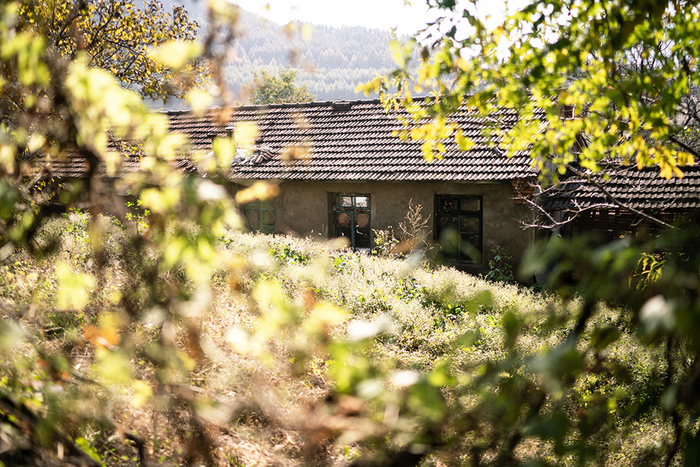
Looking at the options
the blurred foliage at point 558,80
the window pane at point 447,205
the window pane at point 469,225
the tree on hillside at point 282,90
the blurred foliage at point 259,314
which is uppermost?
the tree on hillside at point 282,90

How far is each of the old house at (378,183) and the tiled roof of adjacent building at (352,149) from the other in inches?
1.1

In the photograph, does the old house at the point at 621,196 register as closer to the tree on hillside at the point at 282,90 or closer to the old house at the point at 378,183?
the old house at the point at 378,183

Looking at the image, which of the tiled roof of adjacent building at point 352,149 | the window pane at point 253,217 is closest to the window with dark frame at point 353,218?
the tiled roof of adjacent building at point 352,149

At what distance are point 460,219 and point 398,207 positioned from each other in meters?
1.68

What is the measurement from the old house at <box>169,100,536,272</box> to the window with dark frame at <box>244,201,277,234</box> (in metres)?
0.03

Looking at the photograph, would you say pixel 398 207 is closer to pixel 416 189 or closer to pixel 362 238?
pixel 416 189

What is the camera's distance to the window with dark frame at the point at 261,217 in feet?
44.7

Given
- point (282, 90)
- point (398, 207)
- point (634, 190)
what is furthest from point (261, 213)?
point (282, 90)

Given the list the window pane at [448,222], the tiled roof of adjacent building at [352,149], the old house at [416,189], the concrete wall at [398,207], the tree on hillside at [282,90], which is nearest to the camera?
the old house at [416,189]

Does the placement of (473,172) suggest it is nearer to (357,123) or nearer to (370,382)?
(357,123)

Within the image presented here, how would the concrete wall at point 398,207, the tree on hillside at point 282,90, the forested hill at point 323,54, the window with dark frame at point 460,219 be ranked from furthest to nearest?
the tree on hillside at point 282,90 < the window with dark frame at point 460,219 < the concrete wall at point 398,207 < the forested hill at point 323,54

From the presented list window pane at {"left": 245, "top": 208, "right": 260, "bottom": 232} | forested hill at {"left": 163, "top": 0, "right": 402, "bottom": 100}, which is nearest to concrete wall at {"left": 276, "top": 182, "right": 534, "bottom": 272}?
window pane at {"left": 245, "top": 208, "right": 260, "bottom": 232}

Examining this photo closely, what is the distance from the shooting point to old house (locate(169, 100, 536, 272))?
11.4m

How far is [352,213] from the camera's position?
42.4ft
